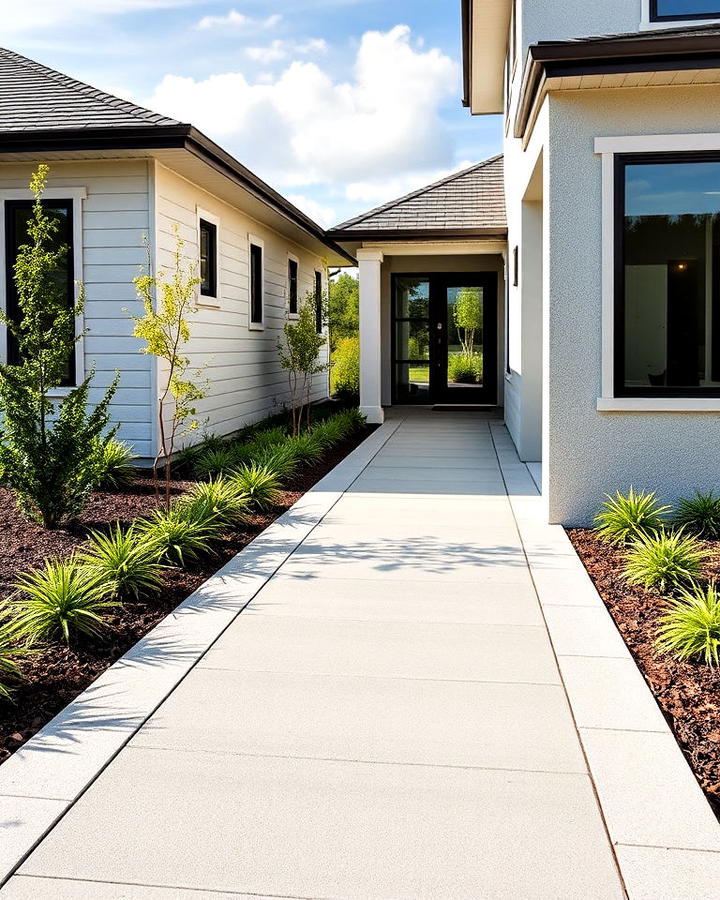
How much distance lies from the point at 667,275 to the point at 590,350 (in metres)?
0.81

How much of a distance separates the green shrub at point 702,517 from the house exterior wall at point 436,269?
446 inches

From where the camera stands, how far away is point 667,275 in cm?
703

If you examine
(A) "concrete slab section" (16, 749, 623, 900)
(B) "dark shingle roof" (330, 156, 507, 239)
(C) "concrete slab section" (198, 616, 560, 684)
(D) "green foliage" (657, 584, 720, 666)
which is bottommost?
(A) "concrete slab section" (16, 749, 623, 900)

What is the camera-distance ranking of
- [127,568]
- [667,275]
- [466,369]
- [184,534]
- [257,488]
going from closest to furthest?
[127,568] → [184,534] → [667,275] → [257,488] → [466,369]

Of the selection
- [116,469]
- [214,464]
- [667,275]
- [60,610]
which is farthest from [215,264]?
[60,610]

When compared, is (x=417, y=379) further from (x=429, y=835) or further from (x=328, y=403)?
(x=429, y=835)

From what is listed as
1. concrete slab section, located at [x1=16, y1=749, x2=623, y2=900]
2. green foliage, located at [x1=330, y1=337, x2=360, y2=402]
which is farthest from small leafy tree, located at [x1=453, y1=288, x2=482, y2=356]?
concrete slab section, located at [x1=16, y1=749, x2=623, y2=900]

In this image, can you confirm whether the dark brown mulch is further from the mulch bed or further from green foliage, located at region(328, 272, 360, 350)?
green foliage, located at region(328, 272, 360, 350)

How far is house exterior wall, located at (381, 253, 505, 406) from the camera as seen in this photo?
708 inches

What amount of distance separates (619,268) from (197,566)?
12.6 ft

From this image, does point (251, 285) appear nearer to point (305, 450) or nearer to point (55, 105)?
point (305, 450)

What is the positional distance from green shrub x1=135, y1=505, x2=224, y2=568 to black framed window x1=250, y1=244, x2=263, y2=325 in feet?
26.4

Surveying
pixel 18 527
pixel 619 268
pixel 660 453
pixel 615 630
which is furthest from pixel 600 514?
pixel 18 527

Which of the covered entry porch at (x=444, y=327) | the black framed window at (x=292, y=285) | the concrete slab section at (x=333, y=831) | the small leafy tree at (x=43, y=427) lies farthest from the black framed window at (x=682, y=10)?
the black framed window at (x=292, y=285)
